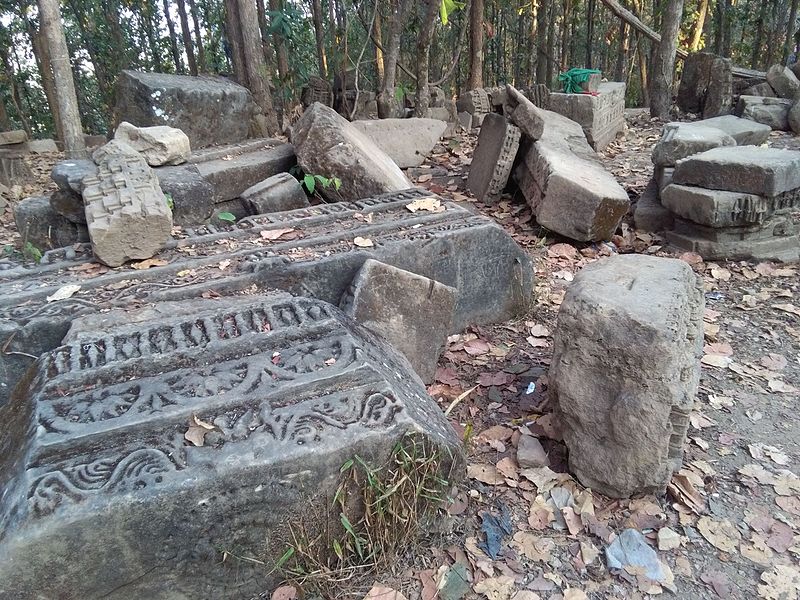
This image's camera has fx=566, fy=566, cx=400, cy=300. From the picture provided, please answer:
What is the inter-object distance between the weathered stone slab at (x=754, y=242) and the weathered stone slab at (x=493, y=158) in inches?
65.8

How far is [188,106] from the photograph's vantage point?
467 cm

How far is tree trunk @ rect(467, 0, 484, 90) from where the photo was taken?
8.25 metres

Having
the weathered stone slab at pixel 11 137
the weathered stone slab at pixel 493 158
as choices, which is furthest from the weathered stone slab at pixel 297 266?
the weathered stone slab at pixel 11 137

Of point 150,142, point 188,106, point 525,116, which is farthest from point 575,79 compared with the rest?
point 150,142

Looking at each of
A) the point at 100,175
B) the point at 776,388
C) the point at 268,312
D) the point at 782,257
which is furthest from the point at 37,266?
the point at 782,257

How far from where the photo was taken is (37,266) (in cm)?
286

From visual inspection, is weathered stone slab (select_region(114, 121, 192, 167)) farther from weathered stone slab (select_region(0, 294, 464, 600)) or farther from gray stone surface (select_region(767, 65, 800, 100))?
gray stone surface (select_region(767, 65, 800, 100))

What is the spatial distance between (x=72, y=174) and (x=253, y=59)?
9.93ft

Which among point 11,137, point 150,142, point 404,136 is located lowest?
point 404,136

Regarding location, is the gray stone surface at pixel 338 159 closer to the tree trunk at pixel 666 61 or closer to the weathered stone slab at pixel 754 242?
the weathered stone slab at pixel 754 242

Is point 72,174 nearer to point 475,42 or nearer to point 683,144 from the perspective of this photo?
point 683,144

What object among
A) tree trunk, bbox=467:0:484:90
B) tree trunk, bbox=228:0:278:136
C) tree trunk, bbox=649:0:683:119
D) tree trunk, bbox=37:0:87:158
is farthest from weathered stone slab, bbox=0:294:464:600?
tree trunk, bbox=649:0:683:119

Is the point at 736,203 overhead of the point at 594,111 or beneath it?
beneath

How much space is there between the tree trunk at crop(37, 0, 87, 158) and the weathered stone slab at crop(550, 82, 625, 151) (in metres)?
5.29
